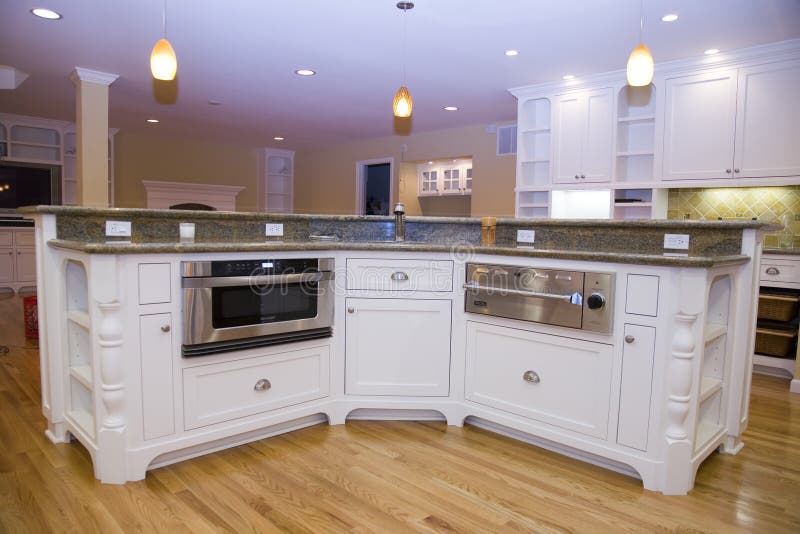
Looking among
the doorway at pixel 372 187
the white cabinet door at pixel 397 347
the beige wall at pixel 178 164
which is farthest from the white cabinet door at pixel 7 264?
the white cabinet door at pixel 397 347

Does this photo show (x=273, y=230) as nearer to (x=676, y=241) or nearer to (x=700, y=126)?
(x=676, y=241)

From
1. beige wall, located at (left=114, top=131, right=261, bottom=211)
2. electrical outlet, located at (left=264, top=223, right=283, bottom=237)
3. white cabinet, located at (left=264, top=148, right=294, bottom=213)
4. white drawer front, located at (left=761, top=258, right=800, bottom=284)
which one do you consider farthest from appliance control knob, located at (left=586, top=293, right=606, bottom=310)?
white cabinet, located at (left=264, top=148, right=294, bottom=213)

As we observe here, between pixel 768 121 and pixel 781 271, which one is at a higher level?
pixel 768 121

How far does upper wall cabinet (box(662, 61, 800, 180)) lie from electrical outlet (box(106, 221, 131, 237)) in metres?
4.03

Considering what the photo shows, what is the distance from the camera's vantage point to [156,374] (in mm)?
2111

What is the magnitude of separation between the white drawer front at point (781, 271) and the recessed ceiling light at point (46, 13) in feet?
17.1

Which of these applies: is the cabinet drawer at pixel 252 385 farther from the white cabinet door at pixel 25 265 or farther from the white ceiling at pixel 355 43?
the white cabinet door at pixel 25 265

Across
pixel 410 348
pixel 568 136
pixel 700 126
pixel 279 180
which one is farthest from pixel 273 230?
pixel 279 180

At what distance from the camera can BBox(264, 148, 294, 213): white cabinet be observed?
10.1 m

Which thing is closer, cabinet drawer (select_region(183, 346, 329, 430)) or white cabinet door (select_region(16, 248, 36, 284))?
cabinet drawer (select_region(183, 346, 329, 430))

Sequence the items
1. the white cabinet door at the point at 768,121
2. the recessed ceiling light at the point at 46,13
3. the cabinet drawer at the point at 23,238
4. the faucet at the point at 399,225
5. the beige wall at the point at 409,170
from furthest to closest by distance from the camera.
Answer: the cabinet drawer at the point at 23,238 → the beige wall at the point at 409,170 → the white cabinet door at the point at 768,121 → the recessed ceiling light at the point at 46,13 → the faucet at the point at 399,225

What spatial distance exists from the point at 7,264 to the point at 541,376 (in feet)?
25.0

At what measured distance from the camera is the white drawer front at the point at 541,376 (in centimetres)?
222

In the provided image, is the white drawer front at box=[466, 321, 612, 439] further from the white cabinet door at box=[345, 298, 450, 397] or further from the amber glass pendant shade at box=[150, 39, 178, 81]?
the amber glass pendant shade at box=[150, 39, 178, 81]
